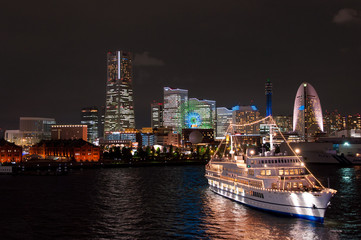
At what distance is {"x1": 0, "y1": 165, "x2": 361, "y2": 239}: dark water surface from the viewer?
37125mm

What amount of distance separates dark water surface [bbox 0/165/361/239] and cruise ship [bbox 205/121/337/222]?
50.4 inches

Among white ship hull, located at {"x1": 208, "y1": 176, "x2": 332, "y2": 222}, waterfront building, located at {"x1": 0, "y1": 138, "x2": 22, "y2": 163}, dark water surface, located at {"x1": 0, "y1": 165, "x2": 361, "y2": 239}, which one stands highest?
waterfront building, located at {"x1": 0, "y1": 138, "x2": 22, "y2": 163}

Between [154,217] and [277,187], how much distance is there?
14964 millimetres

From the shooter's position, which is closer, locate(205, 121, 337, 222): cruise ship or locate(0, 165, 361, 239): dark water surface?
locate(0, 165, 361, 239): dark water surface

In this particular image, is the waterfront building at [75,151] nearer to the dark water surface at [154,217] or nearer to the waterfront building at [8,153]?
the waterfront building at [8,153]

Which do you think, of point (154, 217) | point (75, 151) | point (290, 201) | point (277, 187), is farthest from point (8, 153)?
point (290, 201)

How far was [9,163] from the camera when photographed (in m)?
127

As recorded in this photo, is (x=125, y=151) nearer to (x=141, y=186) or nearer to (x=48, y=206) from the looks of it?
(x=141, y=186)

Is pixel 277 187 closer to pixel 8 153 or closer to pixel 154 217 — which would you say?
pixel 154 217

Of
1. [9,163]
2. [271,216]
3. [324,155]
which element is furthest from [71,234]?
[324,155]

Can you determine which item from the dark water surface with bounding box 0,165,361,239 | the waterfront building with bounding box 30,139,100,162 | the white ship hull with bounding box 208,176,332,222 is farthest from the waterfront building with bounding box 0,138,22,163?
the white ship hull with bounding box 208,176,332,222

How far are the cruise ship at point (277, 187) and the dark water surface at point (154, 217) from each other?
1281 millimetres

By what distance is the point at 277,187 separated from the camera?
4422 centimetres

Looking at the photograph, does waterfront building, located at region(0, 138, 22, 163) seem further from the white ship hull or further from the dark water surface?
the white ship hull
